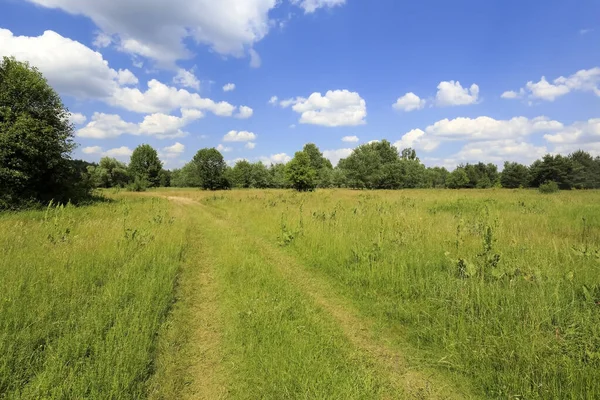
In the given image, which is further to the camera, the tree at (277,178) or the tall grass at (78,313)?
the tree at (277,178)

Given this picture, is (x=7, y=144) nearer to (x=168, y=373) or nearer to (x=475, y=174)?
(x=168, y=373)

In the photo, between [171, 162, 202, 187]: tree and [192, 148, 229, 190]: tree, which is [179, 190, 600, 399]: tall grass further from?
[171, 162, 202, 187]: tree

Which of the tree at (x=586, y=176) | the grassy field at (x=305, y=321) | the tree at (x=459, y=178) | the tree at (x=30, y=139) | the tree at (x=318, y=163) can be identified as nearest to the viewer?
the grassy field at (x=305, y=321)

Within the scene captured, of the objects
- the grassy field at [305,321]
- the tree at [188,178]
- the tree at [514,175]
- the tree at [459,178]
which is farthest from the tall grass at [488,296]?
the tree at [459,178]

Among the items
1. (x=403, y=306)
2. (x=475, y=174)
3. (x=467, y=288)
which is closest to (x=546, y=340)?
(x=467, y=288)

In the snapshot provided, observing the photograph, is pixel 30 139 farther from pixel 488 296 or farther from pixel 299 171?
pixel 299 171

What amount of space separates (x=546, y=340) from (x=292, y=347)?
342cm

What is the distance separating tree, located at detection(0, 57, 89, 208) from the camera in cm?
1400

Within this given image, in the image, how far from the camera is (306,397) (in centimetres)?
286

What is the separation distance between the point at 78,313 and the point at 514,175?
102 meters

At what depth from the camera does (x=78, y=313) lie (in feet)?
14.0

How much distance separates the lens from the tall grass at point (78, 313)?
2.98m

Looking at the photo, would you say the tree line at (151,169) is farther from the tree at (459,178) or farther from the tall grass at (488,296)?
the tall grass at (488,296)

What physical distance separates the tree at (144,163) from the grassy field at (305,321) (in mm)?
54187
